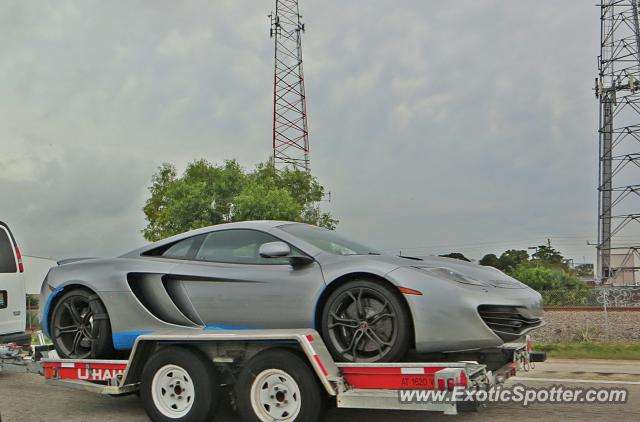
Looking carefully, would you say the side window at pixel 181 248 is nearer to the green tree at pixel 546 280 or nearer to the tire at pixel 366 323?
the tire at pixel 366 323

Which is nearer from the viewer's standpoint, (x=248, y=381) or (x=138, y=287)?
(x=248, y=381)

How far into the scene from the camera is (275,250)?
5.23 meters

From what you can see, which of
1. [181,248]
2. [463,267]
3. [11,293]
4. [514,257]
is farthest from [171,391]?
[514,257]

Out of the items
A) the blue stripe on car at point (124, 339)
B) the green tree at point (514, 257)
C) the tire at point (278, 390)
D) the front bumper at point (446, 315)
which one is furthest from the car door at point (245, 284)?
the green tree at point (514, 257)

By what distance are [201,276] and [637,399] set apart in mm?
4521

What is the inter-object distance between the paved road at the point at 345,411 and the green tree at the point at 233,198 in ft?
73.7

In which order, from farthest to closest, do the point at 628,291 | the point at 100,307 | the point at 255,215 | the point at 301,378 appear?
the point at 255,215 < the point at 628,291 < the point at 100,307 < the point at 301,378

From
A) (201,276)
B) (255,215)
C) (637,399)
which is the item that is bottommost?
(637,399)

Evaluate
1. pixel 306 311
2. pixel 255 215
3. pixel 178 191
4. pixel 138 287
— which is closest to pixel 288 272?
pixel 306 311

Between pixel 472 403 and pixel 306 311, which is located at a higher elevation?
pixel 306 311

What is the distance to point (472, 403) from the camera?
4559mm

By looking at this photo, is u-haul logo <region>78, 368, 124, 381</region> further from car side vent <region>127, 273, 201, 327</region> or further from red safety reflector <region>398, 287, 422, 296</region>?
red safety reflector <region>398, 287, 422, 296</region>

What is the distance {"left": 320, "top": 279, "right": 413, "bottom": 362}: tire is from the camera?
4.92 metres

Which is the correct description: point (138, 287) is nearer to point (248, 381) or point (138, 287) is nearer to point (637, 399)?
point (248, 381)
